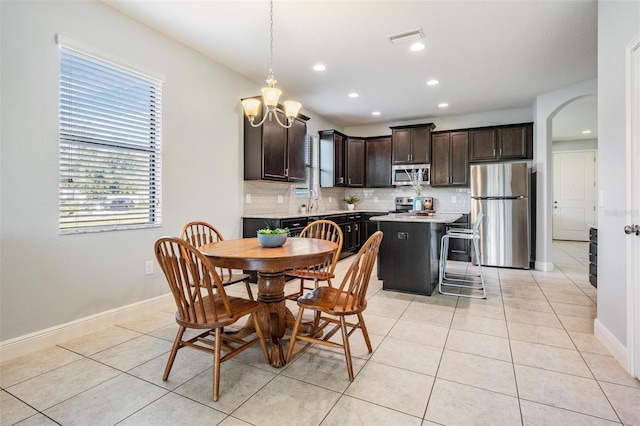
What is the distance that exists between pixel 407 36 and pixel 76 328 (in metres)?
3.90

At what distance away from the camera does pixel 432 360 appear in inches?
85.2

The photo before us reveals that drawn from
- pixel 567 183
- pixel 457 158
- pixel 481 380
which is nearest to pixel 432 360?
pixel 481 380

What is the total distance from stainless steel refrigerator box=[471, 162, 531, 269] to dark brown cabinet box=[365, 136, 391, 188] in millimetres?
1742

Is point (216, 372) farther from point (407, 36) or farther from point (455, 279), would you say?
point (455, 279)

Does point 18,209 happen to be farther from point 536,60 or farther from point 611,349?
point 536,60

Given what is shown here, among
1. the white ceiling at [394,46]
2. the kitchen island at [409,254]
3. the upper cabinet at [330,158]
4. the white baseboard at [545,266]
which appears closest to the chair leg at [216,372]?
the kitchen island at [409,254]

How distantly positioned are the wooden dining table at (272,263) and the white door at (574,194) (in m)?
8.56

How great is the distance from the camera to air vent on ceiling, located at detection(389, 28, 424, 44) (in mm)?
3110

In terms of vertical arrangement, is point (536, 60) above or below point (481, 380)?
above

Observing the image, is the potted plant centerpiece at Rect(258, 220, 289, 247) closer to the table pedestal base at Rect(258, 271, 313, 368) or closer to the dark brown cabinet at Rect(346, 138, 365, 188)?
the table pedestal base at Rect(258, 271, 313, 368)

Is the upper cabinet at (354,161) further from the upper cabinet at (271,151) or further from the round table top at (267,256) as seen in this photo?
the round table top at (267,256)

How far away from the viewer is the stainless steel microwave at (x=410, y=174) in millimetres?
6027

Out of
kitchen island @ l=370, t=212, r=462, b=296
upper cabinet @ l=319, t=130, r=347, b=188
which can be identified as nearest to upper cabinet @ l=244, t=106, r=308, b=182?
upper cabinet @ l=319, t=130, r=347, b=188

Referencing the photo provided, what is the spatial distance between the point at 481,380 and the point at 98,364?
7.95ft
